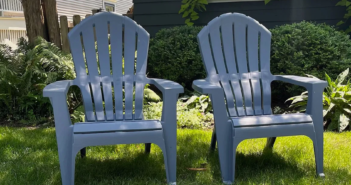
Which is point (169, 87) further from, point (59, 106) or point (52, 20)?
point (52, 20)

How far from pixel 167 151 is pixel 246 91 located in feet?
3.12

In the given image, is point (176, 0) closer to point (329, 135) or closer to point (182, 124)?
point (182, 124)

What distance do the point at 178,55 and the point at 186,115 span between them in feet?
3.68

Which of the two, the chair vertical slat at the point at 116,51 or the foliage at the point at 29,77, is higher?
the chair vertical slat at the point at 116,51

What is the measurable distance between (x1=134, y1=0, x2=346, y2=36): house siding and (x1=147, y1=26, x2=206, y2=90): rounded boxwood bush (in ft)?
1.37

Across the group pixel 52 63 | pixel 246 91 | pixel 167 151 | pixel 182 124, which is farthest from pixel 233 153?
pixel 52 63

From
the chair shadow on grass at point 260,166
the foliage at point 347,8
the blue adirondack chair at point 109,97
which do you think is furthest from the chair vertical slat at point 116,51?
the foliage at point 347,8

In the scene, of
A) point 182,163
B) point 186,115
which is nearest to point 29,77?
point 186,115

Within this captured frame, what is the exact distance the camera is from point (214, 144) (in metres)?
2.54

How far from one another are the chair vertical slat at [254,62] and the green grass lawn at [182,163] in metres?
0.46

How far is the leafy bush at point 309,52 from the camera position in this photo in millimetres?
3805

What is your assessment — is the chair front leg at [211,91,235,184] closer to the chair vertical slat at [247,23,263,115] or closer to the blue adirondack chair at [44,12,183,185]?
the blue adirondack chair at [44,12,183,185]

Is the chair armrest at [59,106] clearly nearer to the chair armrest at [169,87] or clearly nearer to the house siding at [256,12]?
the chair armrest at [169,87]

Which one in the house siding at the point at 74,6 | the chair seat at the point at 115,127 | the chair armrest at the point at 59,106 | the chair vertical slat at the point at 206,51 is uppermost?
the house siding at the point at 74,6
